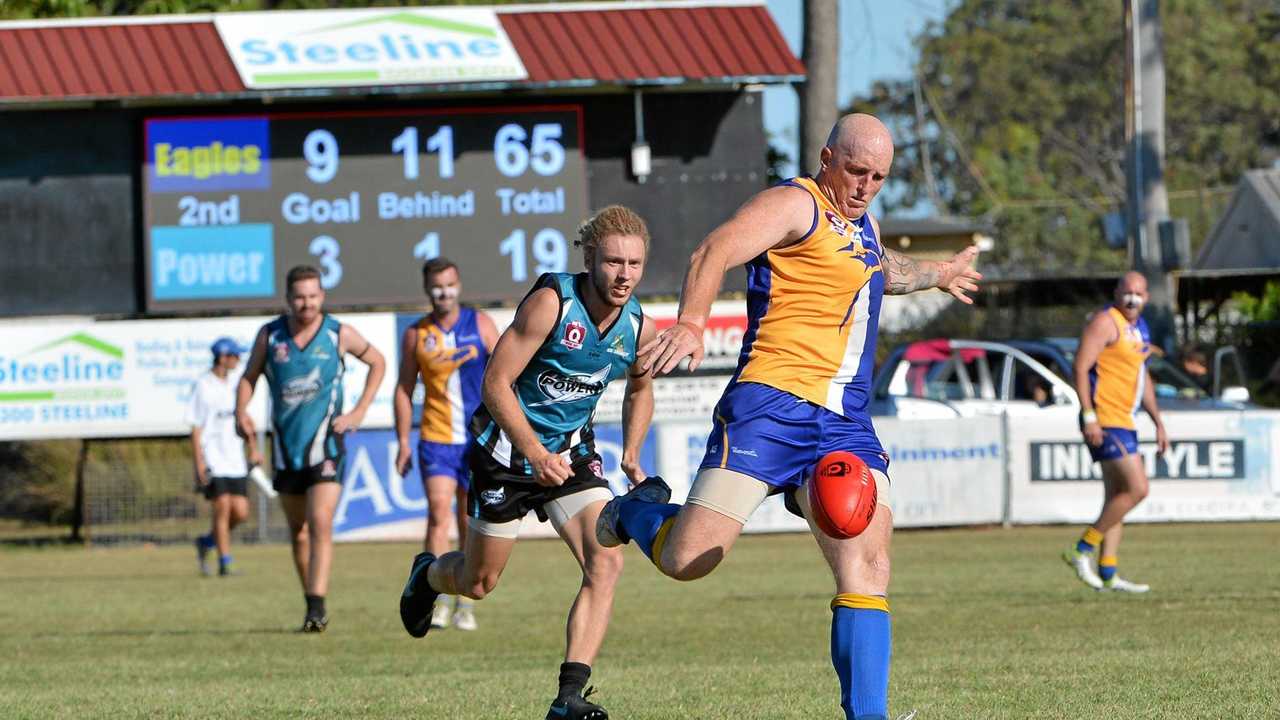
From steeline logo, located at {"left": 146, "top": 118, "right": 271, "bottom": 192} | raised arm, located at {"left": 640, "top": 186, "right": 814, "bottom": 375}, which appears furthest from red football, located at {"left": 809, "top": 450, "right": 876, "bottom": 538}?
steeline logo, located at {"left": 146, "top": 118, "right": 271, "bottom": 192}

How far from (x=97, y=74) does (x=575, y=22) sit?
573 centimetres

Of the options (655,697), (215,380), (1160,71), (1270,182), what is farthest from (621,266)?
(1270,182)

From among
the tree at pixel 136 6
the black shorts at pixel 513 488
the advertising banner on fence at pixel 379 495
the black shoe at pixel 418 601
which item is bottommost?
the advertising banner on fence at pixel 379 495

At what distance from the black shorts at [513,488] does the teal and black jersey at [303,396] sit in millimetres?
3554

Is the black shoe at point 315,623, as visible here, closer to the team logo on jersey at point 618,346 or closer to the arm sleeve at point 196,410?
the team logo on jersey at point 618,346

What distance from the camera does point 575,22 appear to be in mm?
22812

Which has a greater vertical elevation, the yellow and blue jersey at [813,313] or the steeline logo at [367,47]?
the steeline logo at [367,47]

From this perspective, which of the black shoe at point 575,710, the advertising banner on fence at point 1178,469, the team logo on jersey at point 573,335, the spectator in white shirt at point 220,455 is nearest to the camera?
the black shoe at point 575,710

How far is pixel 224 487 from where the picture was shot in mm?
18328

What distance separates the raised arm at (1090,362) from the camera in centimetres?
1313

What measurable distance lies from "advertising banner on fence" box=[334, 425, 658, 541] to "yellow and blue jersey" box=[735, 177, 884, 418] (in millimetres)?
15218

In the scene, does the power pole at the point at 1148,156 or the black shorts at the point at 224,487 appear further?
the power pole at the point at 1148,156

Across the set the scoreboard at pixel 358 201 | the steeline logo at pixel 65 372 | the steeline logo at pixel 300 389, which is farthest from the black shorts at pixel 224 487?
the steeline logo at pixel 300 389

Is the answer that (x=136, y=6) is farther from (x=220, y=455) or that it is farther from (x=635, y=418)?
(x=635, y=418)
